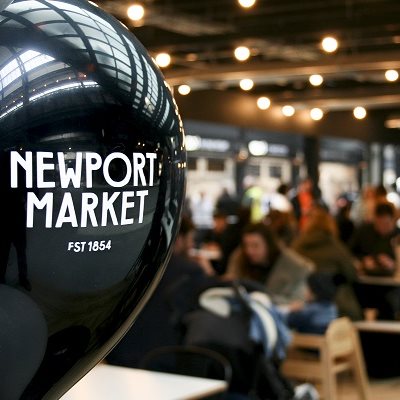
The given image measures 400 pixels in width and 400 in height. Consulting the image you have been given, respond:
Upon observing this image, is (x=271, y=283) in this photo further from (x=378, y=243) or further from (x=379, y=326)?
(x=378, y=243)

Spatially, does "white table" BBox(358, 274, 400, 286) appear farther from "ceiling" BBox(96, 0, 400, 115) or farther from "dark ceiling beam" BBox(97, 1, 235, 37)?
"dark ceiling beam" BBox(97, 1, 235, 37)

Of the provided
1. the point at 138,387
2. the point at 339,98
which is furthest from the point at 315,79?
the point at 138,387

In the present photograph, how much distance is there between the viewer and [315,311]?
20.0 ft

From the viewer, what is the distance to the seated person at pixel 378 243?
8.36 meters

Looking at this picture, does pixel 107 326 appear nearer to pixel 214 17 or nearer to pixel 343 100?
pixel 214 17

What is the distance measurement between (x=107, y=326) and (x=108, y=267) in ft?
0.16

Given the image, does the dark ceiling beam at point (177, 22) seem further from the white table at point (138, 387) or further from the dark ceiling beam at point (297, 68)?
the white table at point (138, 387)

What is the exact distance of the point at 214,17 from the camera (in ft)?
35.6

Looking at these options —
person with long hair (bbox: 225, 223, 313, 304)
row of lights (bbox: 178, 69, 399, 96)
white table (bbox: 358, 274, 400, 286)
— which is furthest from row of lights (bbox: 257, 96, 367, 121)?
person with long hair (bbox: 225, 223, 313, 304)

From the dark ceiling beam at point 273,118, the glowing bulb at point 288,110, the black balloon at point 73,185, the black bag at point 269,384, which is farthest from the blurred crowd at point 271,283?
the glowing bulb at point 288,110

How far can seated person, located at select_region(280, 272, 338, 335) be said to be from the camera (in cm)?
610

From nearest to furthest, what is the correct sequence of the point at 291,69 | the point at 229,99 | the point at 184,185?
the point at 184,185
the point at 291,69
the point at 229,99

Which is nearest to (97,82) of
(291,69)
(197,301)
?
(197,301)

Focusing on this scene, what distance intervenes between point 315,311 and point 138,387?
2.67 meters
